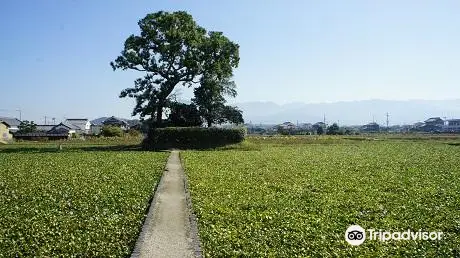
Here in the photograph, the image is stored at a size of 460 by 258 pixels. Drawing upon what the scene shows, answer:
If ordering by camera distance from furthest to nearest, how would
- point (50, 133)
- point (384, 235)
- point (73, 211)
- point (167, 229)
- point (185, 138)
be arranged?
point (50, 133)
point (185, 138)
point (73, 211)
point (167, 229)
point (384, 235)

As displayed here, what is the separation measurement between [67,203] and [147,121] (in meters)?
39.9

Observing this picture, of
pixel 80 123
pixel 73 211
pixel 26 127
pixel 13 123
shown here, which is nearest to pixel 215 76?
pixel 73 211

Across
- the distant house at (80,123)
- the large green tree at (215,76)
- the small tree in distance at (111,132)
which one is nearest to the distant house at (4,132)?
the small tree in distance at (111,132)

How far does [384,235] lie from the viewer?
10.5 m

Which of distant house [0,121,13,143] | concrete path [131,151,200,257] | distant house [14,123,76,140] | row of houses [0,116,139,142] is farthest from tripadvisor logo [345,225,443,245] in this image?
distant house [0,121,13,143]

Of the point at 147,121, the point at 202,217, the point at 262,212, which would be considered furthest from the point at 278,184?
the point at 147,121

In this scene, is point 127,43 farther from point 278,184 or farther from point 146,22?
point 278,184

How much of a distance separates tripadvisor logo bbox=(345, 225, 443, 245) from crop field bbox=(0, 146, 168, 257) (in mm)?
5276

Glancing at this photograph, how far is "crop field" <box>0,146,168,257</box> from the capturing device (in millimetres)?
9914

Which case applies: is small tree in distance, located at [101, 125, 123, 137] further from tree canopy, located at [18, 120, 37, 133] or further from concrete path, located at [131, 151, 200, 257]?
concrete path, located at [131, 151, 200, 257]

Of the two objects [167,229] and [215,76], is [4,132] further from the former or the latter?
[167,229]

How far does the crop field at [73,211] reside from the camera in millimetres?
9914

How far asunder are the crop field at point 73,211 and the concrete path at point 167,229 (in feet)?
1.08

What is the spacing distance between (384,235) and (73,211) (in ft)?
30.9
